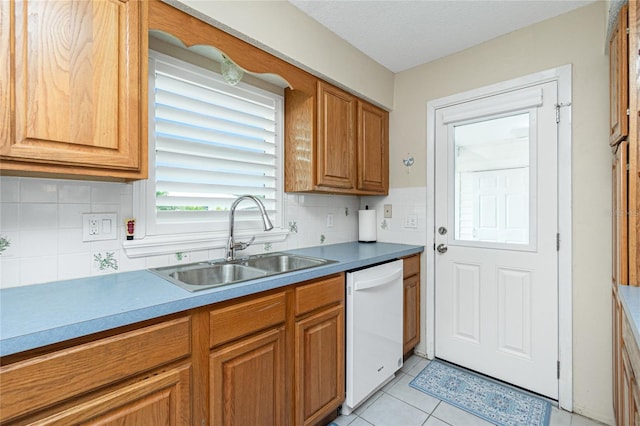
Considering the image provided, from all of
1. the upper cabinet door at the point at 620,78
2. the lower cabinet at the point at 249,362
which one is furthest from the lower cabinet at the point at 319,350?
the upper cabinet door at the point at 620,78

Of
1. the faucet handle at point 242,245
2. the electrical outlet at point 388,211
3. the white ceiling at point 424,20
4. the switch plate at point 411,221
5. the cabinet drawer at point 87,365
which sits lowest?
the cabinet drawer at point 87,365

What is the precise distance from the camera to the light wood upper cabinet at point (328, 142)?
204 cm

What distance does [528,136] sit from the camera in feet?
6.56

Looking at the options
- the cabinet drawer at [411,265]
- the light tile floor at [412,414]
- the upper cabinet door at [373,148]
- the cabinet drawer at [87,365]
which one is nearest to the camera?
the cabinet drawer at [87,365]

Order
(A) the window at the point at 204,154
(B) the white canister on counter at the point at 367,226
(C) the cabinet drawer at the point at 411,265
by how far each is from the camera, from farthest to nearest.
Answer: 1. (B) the white canister on counter at the point at 367,226
2. (C) the cabinet drawer at the point at 411,265
3. (A) the window at the point at 204,154

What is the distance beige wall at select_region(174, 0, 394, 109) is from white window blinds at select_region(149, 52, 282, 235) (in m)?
0.36

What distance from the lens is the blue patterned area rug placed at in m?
1.75

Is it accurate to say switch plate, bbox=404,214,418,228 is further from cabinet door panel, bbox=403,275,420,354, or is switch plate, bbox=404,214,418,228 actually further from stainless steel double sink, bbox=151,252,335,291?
stainless steel double sink, bbox=151,252,335,291

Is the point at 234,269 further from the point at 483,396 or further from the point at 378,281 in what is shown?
the point at 483,396

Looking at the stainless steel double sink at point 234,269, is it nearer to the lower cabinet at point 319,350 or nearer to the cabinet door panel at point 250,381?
the lower cabinet at point 319,350

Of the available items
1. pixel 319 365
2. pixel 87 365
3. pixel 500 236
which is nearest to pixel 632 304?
pixel 500 236

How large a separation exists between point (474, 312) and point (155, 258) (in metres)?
2.14

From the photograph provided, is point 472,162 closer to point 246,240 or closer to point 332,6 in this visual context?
point 332,6

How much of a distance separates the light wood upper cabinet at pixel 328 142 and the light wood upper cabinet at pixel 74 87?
1.05 meters
